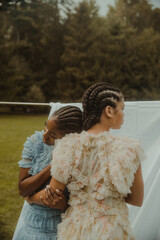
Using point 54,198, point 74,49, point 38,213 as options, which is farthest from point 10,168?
point 74,49

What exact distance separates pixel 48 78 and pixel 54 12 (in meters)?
6.01

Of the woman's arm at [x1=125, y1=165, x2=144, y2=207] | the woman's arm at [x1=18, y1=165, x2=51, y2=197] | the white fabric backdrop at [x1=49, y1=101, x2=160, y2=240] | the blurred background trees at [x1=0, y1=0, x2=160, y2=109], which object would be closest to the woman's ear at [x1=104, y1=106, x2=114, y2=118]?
Answer: the woman's arm at [x1=125, y1=165, x2=144, y2=207]

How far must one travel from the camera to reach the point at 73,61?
80.8 ft

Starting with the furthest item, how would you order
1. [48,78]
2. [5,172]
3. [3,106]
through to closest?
[48,78], [3,106], [5,172]

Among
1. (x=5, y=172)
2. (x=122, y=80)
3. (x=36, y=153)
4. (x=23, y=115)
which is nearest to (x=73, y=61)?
(x=122, y=80)

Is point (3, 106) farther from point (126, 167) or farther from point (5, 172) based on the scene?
point (126, 167)

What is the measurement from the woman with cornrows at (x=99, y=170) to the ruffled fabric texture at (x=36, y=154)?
21 centimetres

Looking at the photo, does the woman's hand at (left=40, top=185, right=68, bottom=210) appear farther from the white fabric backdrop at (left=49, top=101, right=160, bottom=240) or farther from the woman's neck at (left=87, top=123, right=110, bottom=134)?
the white fabric backdrop at (left=49, top=101, right=160, bottom=240)

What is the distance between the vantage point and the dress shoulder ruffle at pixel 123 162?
3.61ft

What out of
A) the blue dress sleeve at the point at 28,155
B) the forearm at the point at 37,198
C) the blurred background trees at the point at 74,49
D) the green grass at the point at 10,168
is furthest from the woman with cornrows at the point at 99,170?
the blurred background trees at the point at 74,49

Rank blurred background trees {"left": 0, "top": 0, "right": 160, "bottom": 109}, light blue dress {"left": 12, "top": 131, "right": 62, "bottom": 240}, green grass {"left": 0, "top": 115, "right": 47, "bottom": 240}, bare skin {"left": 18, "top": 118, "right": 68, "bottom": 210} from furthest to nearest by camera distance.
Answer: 1. blurred background trees {"left": 0, "top": 0, "right": 160, "bottom": 109}
2. green grass {"left": 0, "top": 115, "right": 47, "bottom": 240}
3. light blue dress {"left": 12, "top": 131, "right": 62, "bottom": 240}
4. bare skin {"left": 18, "top": 118, "right": 68, "bottom": 210}

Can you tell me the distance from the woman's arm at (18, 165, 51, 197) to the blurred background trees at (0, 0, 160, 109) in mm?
21344

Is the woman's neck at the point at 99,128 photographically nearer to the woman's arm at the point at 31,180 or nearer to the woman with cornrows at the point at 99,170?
the woman with cornrows at the point at 99,170

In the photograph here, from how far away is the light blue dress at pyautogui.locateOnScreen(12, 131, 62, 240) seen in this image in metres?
1.35
